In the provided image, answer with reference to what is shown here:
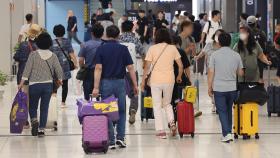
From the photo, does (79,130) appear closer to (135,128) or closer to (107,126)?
(135,128)

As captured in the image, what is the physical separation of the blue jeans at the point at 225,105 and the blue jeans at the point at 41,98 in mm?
2604

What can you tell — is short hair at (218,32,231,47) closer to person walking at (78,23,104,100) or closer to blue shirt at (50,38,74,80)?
person walking at (78,23,104,100)

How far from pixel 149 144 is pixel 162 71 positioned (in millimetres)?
1103

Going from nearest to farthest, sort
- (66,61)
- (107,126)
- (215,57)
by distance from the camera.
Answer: (107,126), (215,57), (66,61)

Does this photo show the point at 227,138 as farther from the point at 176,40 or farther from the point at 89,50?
the point at 89,50

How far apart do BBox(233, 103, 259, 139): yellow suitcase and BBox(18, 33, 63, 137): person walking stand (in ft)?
9.22

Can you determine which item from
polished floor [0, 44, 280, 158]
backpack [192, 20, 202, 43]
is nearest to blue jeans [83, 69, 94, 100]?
polished floor [0, 44, 280, 158]

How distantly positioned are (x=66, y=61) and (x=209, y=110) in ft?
10.4

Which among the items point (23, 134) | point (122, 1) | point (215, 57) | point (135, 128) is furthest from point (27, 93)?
point (122, 1)

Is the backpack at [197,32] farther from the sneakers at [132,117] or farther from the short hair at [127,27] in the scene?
the short hair at [127,27]

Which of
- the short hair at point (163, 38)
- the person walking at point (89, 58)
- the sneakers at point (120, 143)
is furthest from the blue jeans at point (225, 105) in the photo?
the person walking at point (89, 58)

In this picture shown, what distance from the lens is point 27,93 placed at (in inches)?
484

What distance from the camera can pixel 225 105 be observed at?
37.2 feet

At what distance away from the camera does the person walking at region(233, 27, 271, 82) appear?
1237cm
